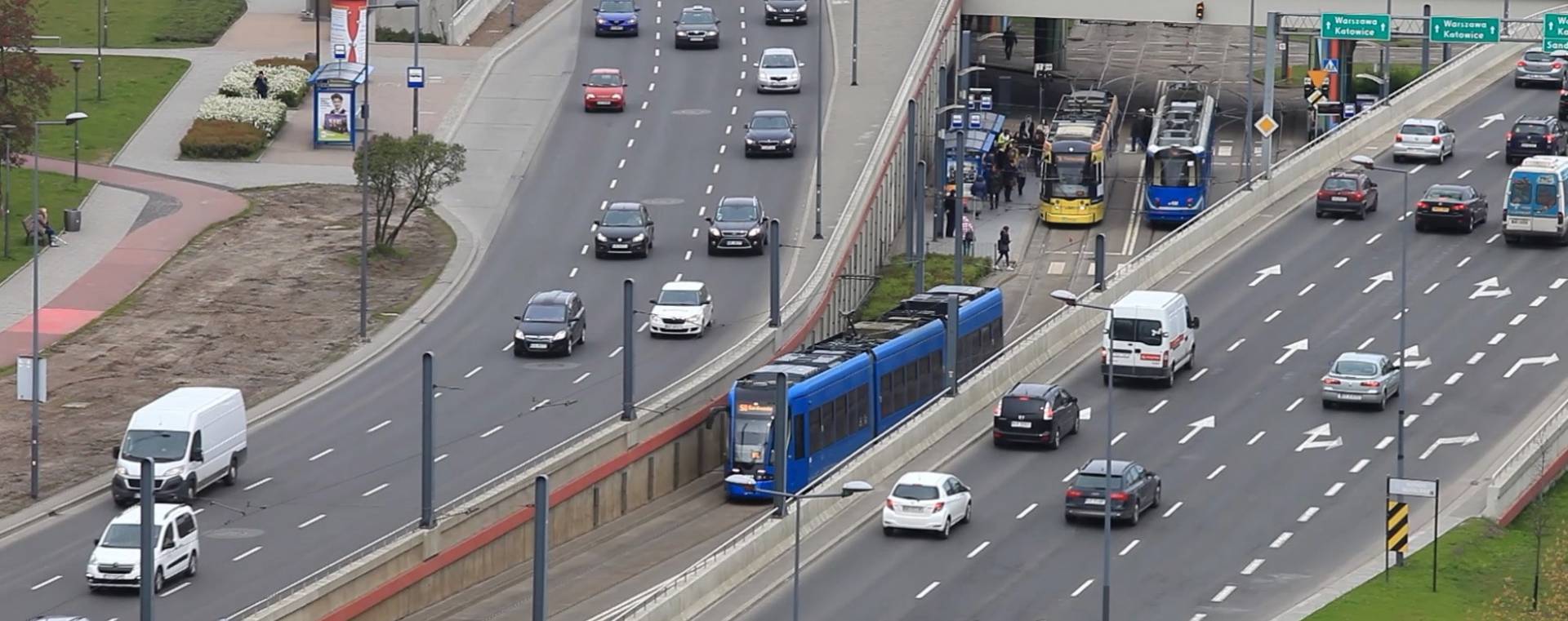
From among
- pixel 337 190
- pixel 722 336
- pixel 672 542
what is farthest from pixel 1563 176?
pixel 337 190

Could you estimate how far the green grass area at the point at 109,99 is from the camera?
10450 centimetres

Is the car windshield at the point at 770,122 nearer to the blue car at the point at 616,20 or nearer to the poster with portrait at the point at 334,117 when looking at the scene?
the poster with portrait at the point at 334,117

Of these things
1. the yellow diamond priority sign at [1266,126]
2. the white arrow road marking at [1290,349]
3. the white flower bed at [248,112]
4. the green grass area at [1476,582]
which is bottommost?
the green grass area at [1476,582]

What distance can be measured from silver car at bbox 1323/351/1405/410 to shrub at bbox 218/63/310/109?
4528cm

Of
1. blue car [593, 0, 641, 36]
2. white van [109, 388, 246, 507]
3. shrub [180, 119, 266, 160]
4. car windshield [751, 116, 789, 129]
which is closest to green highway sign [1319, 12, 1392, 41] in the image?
car windshield [751, 116, 789, 129]

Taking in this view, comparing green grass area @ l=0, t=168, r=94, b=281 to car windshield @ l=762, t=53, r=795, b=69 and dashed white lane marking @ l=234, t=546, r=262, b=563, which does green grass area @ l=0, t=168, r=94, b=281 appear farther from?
dashed white lane marking @ l=234, t=546, r=262, b=563

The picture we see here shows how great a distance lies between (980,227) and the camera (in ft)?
341

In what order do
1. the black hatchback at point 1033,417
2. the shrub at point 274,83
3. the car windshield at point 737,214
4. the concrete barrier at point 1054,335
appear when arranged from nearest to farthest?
the concrete barrier at point 1054,335, the black hatchback at point 1033,417, the car windshield at point 737,214, the shrub at point 274,83

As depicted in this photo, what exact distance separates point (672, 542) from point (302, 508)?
9.50 metres

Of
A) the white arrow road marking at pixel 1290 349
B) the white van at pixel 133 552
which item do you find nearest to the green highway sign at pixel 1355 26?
the white arrow road marking at pixel 1290 349

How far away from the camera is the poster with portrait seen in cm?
10456

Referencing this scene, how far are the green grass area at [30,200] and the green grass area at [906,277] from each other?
25213 mm

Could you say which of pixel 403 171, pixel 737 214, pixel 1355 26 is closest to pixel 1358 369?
pixel 737 214

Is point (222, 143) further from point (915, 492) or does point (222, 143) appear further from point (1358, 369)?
point (1358, 369)
